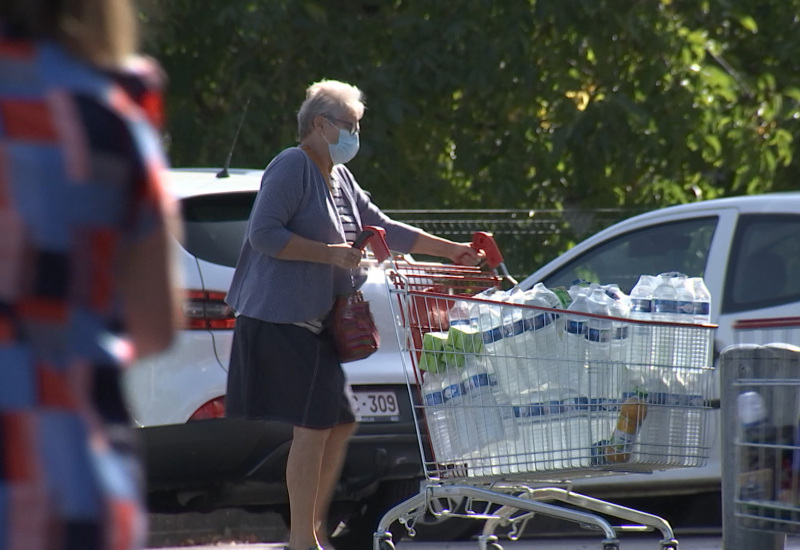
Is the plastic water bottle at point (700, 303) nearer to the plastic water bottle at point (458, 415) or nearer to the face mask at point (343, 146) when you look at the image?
the plastic water bottle at point (458, 415)

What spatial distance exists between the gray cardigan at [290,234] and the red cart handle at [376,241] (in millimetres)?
260

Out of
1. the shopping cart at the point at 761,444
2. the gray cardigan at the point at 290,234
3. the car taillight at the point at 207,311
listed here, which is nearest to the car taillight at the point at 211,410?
the car taillight at the point at 207,311

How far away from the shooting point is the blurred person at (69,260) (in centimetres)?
159

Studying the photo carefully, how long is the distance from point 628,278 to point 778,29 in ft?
18.5

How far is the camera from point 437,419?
398 centimetres

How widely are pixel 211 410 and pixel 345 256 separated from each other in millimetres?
1096

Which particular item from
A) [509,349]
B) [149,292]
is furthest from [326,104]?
[149,292]

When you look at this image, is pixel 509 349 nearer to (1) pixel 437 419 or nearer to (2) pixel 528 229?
(1) pixel 437 419

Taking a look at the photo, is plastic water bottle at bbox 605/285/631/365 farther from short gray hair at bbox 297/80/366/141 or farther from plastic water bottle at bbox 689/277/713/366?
short gray hair at bbox 297/80/366/141

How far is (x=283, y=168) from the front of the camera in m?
4.47

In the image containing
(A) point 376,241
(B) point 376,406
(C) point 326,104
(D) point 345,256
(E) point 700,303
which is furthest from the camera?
(B) point 376,406

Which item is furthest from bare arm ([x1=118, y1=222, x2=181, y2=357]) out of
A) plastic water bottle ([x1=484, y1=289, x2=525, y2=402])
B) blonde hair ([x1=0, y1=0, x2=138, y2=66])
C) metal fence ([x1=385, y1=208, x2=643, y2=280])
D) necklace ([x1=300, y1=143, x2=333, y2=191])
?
metal fence ([x1=385, y1=208, x2=643, y2=280])

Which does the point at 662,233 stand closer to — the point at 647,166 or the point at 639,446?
the point at 639,446

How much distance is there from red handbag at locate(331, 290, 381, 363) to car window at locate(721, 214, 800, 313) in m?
1.73
